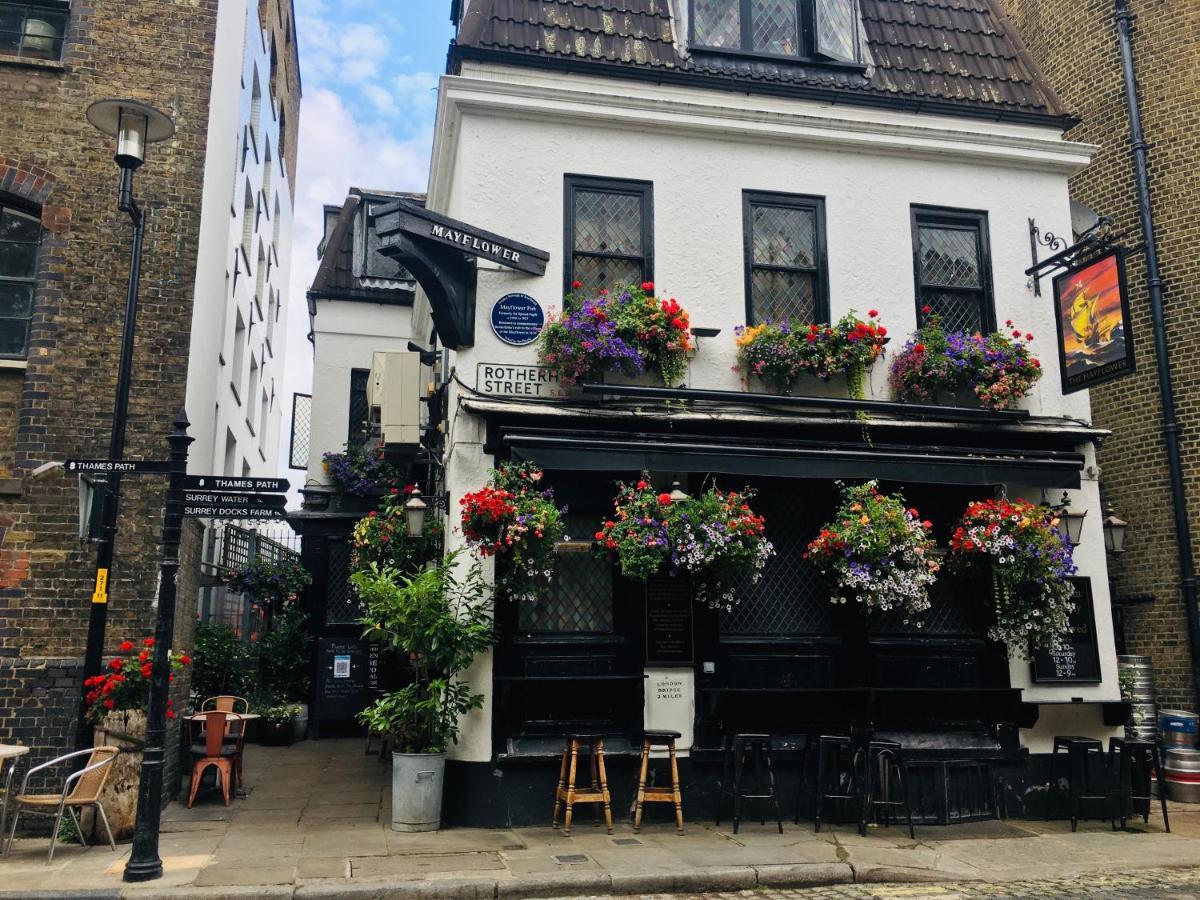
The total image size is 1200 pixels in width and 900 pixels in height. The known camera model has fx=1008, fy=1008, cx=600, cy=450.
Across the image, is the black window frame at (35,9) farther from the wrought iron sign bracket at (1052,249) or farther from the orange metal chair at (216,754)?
the wrought iron sign bracket at (1052,249)

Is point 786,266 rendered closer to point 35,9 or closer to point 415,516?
point 415,516

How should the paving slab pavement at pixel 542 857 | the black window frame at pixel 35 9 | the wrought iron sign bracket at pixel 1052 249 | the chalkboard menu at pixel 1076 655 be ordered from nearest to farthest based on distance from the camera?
the paving slab pavement at pixel 542 857 < the chalkboard menu at pixel 1076 655 < the black window frame at pixel 35 9 < the wrought iron sign bracket at pixel 1052 249

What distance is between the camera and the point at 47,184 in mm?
10828

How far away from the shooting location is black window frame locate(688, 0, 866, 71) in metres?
12.0

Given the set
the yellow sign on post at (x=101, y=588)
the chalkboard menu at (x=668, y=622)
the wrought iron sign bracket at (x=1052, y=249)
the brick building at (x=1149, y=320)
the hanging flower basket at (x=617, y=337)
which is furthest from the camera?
the brick building at (x=1149, y=320)

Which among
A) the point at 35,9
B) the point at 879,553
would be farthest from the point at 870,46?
the point at 35,9

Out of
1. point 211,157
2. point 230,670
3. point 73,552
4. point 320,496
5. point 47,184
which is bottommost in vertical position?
point 230,670

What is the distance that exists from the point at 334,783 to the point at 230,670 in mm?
3942

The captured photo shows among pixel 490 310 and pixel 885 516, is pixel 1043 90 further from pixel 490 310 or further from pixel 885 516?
pixel 490 310

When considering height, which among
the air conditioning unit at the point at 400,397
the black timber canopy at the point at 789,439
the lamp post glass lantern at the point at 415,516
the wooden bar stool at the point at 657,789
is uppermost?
the air conditioning unit at the point at 400,397

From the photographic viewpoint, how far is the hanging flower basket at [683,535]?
9.56 metres

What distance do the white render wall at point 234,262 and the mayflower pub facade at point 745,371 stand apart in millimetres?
2919

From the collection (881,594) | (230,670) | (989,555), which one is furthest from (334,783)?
(989,555)

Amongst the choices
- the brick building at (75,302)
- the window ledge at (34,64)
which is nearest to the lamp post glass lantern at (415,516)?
the brick building at (75,302)
